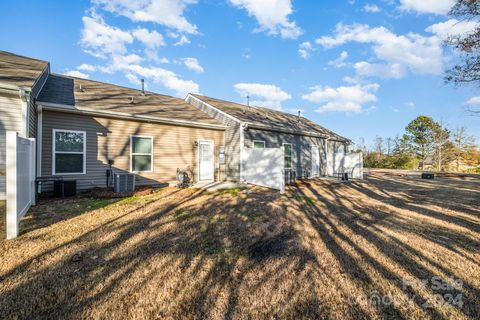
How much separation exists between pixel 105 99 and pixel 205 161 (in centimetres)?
Result: 494

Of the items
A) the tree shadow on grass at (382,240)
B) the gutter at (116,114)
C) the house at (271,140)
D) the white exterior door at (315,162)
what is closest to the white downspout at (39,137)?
the gutter at (116,114)

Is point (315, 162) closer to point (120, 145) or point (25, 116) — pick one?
point (120, 145)

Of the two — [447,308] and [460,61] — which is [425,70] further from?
[447,308]

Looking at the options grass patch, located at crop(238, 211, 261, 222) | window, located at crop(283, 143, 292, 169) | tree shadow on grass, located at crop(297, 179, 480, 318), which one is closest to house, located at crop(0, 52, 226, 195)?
window, located at crop(283, 143, 292, 169)

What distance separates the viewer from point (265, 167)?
965 cm

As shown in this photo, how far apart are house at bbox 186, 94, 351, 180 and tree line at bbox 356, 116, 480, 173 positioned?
1743 centimetres

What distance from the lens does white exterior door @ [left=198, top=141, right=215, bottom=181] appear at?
34.4 ft

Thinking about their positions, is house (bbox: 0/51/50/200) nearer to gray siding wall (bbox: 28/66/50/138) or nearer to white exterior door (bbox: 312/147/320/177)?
gray siding wall (bbox: 28/66/50/138)

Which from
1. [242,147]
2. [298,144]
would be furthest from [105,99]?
[298,144]

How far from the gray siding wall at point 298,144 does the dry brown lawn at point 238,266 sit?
6.71m

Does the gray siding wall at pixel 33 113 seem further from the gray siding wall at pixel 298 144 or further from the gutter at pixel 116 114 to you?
the gray siding wall at pixel 298 144

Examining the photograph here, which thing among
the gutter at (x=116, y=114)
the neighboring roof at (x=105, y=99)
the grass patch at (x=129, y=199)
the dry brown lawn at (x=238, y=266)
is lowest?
the dry brown lawn at (x=238, y=266)

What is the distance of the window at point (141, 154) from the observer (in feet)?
28.0

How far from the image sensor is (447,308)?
213 centimetres
